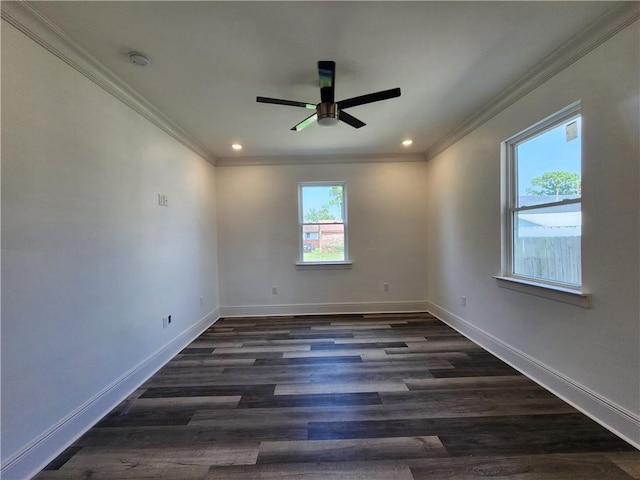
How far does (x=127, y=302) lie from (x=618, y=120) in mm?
3640

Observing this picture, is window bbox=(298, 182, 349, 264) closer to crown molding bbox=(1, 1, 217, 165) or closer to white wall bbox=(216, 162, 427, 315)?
white wall bbox=(216, 162, 427, 315)

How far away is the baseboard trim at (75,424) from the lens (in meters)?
1.40

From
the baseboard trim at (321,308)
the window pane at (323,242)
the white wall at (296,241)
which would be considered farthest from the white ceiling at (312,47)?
the baseboard trim at (321,308)

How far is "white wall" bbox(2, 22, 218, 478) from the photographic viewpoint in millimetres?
1404

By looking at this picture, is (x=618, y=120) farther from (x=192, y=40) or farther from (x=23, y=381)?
(x=23, y=381)

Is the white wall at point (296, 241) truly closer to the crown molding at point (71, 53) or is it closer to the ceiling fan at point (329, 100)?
the crown molding at point (71, 53)

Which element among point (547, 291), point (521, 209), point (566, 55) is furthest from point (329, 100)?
point (547, 291)

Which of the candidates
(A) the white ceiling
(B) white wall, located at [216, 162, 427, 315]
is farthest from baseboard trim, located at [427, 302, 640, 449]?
(A) the white ceiling

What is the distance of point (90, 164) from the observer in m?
1.89

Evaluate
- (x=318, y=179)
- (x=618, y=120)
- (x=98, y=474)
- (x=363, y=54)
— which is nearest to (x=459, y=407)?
(x=618, y=120)

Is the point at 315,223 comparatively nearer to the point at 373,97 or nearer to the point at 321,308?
the point at 321,308

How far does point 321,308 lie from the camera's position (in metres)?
4.36

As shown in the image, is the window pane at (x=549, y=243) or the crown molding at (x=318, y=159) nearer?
the window pane at (x=549, y=243)

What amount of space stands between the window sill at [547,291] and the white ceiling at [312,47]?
1.71 meters
